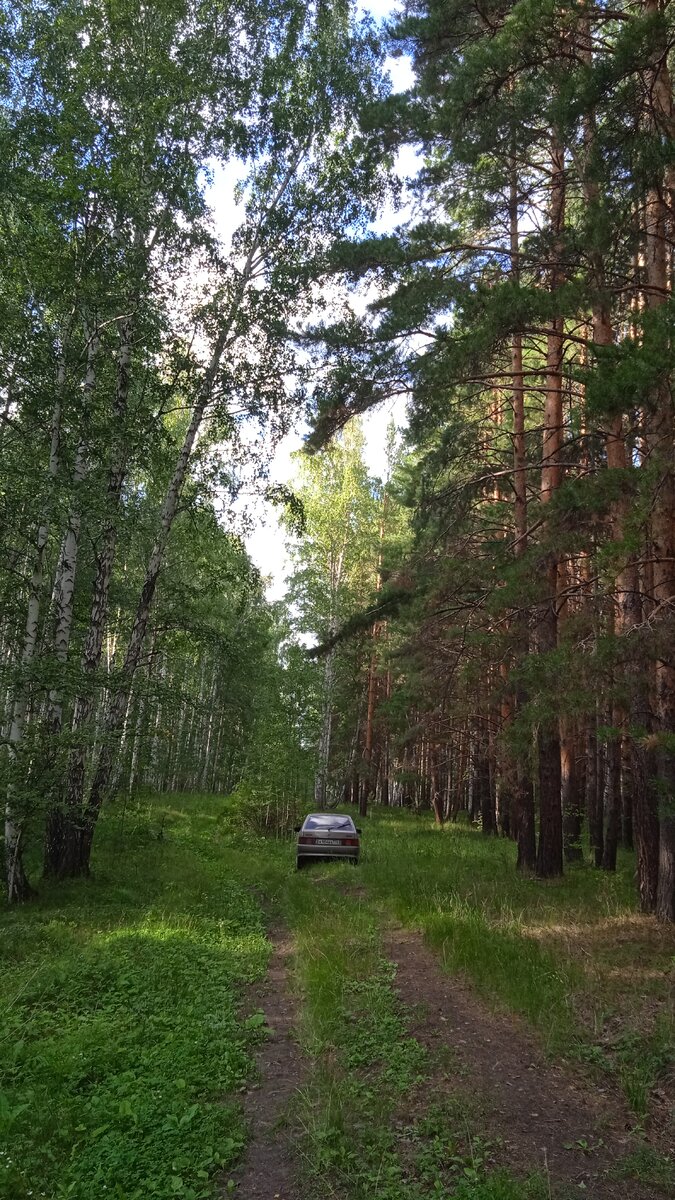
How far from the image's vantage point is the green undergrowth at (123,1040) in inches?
131

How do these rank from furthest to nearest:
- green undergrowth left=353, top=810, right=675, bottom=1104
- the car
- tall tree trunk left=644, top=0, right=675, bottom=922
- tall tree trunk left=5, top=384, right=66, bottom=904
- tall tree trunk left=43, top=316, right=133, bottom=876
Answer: the car
tall tree trunk left=43, top=316, right=133, bottom=876
tall tree trunk left=5, top=384, right=66, bottom=904
tall tree trunk left=644, top=0, right=675, bottom=922
green undergrowth left=353, top=810, right=675, bottom=1104

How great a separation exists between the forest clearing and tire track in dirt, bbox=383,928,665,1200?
0.03m

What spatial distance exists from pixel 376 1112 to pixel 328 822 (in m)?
10.6

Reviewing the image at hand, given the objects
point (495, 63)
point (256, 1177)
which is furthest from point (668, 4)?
point (256, 1177)

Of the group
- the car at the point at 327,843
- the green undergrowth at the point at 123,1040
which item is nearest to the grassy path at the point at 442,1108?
the green undergrowth at the point at 123,1040

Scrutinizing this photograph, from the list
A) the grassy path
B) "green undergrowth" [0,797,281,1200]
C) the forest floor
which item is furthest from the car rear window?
the grassy path

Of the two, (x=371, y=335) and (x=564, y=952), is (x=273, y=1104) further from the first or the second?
(x=371, y=335)

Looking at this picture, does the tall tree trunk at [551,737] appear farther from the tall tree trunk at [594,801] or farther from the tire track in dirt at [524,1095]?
the tire track in dirt at [524,1095]

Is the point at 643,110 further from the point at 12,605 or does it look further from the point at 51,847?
the point at 51,847

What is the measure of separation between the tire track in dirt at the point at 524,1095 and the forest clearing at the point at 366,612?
0.10ft

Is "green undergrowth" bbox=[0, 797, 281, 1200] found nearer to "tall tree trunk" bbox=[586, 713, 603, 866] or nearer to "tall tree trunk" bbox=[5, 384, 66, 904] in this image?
"tall tree trunk" bbox=[5, 384, 66, 904]

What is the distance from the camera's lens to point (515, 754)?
9289 mm

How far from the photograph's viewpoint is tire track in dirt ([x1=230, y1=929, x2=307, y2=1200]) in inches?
128

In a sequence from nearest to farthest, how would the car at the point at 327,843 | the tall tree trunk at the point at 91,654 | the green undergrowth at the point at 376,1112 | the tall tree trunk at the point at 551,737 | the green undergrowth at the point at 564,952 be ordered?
the green undergrowth at the point at 376,1112, the green undergrowth at the point at 564,952, the tall tree trunk at the point at 91,654, the tall tree trunk at the point at 551,737, the car at the point at 327,843
